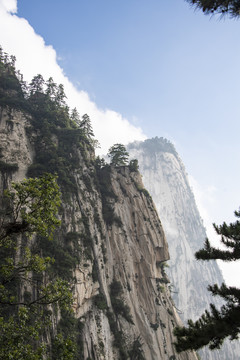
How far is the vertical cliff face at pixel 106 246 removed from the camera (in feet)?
98.0

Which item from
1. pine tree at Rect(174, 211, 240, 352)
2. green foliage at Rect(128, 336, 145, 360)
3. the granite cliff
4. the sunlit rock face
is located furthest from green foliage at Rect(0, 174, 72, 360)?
the sunlit rock face

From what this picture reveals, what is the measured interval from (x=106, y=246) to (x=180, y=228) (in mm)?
94674

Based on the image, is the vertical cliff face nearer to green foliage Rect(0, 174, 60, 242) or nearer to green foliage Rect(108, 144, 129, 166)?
green foliage Rect(108, 144, 129, 166)

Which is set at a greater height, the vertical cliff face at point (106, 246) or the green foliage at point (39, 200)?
the vertical cliff face at point (106, 246)

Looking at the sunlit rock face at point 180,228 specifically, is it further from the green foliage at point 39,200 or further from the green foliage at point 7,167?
the green foliage at point 39,200

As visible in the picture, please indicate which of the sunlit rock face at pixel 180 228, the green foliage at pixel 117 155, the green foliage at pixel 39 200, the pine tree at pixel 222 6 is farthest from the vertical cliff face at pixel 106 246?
the sunlit rock face at pixel 180 228

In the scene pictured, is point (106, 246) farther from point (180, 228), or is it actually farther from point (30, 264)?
point (180, 228)

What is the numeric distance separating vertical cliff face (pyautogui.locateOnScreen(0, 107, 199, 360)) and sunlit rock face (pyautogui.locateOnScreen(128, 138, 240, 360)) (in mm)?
68780

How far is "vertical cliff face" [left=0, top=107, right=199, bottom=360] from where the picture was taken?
98.0 feet

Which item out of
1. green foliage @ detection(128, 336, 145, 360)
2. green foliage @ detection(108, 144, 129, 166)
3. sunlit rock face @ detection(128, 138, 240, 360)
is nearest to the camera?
green foliage @ detection(128, 336, 145, 360)

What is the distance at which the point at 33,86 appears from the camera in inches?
2122

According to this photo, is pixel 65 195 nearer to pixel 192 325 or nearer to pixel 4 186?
pixel 4 186

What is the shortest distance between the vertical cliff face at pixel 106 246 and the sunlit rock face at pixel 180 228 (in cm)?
6878

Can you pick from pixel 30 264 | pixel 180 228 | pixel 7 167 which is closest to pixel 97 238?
pixel 7 167
